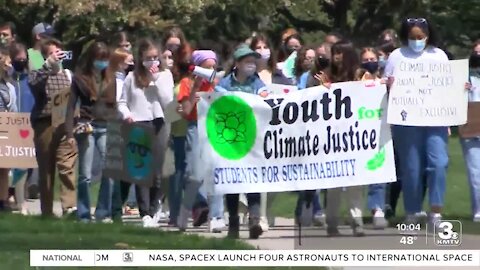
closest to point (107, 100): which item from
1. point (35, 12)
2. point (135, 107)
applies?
point (135, 107)

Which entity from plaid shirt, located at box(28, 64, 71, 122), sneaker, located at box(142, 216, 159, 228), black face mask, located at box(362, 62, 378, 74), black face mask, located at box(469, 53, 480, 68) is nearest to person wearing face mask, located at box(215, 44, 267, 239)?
sneaker, located at box(142, 216, 159, 228)

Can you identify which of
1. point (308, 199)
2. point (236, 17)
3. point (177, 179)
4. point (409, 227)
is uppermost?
point (236, 17)

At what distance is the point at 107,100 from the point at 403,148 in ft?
9.41

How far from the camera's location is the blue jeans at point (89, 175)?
1374 cm

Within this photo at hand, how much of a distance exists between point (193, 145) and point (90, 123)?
3.78 feet

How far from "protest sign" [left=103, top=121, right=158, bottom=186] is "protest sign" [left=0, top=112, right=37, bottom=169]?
6.08 ft

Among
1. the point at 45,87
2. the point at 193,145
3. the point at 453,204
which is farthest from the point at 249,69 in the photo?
the point at 453,204

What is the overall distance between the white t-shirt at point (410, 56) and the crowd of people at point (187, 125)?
0.01 m

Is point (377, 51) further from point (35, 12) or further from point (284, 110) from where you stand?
point (35, 12)

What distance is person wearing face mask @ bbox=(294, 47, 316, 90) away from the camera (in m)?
14.2

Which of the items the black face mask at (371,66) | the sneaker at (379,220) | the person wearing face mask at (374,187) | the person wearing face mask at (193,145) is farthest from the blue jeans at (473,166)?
the person wearing face mask at (193,145)

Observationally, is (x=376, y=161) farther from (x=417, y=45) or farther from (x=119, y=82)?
(x=119, y=82)

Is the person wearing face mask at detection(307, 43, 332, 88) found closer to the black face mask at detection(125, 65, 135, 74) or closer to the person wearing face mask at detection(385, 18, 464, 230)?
the person wearing face mask at detection(385, 18, 464, 230)

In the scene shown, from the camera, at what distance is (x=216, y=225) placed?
1318 centimetres
